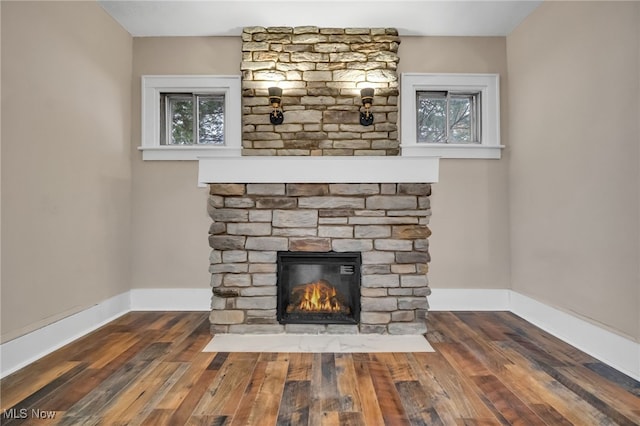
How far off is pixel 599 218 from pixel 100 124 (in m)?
3.67

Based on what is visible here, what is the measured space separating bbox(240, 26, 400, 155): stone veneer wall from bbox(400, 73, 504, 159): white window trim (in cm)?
19

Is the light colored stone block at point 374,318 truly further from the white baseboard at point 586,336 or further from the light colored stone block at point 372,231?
the white baseboard at point 586,336

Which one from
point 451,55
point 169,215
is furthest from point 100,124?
point 451,55

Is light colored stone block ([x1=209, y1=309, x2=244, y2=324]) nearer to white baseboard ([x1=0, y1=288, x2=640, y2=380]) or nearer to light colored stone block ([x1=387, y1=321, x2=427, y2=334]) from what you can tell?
white baseboard ([x1=0, y1=288, x2=640, y2=380])

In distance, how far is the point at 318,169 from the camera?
2635 millimetres

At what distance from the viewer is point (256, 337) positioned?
2.61m

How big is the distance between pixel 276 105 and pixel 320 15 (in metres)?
0.83

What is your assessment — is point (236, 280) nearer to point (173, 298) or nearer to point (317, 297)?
point (317, 297)

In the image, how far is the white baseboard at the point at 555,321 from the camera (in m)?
2.06

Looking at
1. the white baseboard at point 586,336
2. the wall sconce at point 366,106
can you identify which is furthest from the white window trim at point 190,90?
the white baseboard at point 586,336

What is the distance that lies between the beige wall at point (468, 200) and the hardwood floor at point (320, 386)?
90 centimetres

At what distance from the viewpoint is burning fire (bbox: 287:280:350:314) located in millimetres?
2752

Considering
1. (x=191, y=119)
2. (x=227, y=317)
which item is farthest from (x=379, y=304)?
(x=191, y=119)

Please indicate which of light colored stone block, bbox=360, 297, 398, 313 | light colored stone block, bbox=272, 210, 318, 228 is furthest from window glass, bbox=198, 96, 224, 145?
light colored stone block, bbox=360, 297, 398, 313
